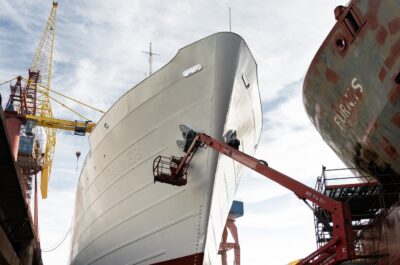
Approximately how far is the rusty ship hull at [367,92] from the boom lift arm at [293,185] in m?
2.29

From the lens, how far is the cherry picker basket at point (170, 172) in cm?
1053

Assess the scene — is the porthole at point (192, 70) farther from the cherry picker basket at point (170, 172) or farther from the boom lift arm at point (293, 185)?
the cherry picker basket at point (170, 172)

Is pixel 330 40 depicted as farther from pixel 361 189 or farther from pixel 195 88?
pixel 361 189

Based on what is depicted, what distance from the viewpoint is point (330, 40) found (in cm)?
1032

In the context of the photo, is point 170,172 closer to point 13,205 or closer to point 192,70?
point 192,70

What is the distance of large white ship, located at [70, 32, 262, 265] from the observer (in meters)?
10.8

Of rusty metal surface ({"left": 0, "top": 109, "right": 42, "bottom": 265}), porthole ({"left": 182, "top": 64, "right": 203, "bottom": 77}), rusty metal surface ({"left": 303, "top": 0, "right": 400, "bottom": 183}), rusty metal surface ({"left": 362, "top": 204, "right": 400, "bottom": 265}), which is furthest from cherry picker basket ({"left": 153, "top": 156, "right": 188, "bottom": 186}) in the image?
rusty metal surface ({"left": 362, "top": 204, "right": 400, "bottom": 265})

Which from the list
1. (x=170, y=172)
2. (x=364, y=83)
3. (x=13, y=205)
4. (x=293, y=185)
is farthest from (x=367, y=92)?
(x=13, y=205)

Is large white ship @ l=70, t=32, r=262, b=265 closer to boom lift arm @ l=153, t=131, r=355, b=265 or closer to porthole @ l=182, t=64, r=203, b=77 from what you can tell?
porthole @ l=182, t=64, r=203, b=77

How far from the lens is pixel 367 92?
32.2ft

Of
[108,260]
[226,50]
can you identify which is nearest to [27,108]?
[108,260]

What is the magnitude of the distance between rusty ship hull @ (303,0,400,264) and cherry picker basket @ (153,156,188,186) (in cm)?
400

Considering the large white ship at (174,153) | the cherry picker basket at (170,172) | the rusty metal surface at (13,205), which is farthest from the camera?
the large white ship at (174,153)

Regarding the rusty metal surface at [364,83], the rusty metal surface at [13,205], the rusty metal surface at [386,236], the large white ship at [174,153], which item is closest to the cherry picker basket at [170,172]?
the large white ship at [174,153]
